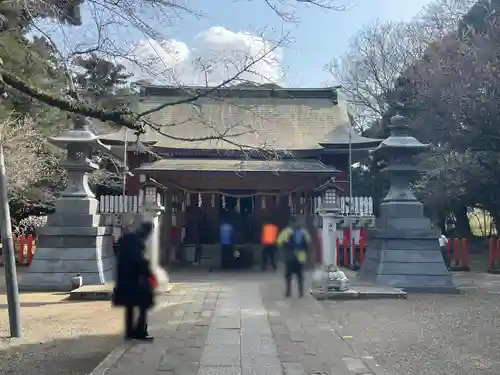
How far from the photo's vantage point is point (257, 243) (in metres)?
15.6

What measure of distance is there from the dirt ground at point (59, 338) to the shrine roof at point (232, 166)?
5852 millimetres

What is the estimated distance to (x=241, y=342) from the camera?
6.02 meters

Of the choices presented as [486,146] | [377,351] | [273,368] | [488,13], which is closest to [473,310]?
[377,351]

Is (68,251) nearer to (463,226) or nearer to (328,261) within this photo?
(328,261)

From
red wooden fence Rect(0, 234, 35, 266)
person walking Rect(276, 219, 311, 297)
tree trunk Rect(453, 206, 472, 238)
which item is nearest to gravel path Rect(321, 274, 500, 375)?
person walking Rect(276, 219, 311, 297)

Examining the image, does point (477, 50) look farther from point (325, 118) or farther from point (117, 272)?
point (117, 272)

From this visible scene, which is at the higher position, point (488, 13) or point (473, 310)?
point (488, 13)

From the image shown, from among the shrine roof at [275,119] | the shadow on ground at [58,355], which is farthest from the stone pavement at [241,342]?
the shrine roof at [275,119]

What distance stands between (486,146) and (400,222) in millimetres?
7619

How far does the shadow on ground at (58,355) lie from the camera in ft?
17.7

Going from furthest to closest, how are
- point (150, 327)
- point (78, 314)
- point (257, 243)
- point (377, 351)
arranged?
point (257, 243), point (78, 314), point (150, 327), point (377, 351)

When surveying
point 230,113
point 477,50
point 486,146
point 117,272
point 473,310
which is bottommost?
point 473,310

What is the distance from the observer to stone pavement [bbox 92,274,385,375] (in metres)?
5.00

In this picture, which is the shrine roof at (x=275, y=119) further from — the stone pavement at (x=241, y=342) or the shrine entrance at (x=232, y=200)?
the stone pavement at (x=241, y=342)
